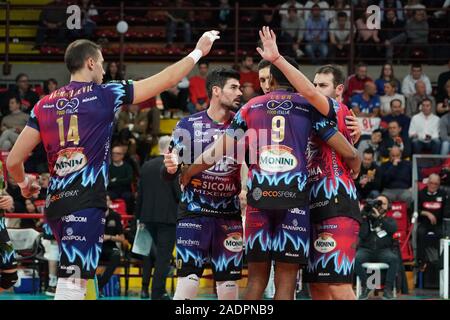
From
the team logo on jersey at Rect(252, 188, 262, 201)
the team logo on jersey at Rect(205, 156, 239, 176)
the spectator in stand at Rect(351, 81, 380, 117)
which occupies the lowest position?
the team logo on jersey at Rect(252, 188, 262, 201)

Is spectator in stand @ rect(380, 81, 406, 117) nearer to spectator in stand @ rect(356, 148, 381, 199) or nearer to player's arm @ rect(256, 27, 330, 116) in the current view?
spectator in stand @ rect(356, 148, 381, 199)

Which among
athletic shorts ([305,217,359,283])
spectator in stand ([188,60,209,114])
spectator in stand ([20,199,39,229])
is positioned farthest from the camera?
spectator in stand ([188,60,209,114])

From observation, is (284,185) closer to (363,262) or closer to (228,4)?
(363,262)

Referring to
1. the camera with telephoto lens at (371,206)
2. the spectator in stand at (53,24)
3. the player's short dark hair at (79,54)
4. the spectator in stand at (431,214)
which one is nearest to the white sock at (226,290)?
the player's short dark hair at (79,54)

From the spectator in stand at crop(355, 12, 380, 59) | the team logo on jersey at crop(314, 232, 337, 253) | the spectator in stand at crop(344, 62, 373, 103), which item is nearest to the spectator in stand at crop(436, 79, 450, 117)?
the spectator in stand at crop(344, 62, 373, 103)

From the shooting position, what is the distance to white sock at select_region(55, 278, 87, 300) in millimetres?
7250

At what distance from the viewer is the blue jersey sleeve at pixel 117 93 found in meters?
7.45

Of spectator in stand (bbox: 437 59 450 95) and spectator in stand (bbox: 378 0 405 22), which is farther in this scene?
spectator in stand (bbox: 378 0 405 22)

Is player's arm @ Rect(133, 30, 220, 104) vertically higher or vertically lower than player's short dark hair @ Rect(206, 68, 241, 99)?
lower

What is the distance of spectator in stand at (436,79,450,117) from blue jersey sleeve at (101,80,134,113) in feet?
44.6

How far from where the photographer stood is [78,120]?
737cm

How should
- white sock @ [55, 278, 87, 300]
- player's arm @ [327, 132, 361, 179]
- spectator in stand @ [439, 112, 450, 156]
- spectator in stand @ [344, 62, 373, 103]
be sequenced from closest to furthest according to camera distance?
white sock @ [55, 278, 87, 300], player's arm @ [327, 132, 361, 179], spectator in stand @ [439, 112, 450, 156], spectator in stand @ [344, 62, 373, 103]

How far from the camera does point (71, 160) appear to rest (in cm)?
738
